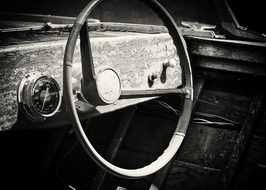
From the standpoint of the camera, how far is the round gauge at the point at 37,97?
3.80ft

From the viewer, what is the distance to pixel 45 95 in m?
1.20

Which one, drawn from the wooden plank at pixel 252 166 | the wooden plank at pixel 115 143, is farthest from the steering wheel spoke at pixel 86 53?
the wooden plank at pixel 252 166

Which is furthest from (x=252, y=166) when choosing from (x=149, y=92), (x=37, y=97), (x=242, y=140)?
(x=37, y=97)

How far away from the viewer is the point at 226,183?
1.89 metres

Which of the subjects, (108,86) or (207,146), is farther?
(207,146)

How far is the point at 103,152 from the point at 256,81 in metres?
1.17

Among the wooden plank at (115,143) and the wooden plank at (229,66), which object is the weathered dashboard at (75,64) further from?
the wooden plank at (115,143)

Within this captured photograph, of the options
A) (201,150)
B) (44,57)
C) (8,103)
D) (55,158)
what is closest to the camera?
(8,103)

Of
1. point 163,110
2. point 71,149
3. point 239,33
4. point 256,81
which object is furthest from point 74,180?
point 239,33

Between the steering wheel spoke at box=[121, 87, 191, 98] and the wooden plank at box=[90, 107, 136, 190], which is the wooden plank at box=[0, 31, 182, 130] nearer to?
the steering wheel spoke at box=[121, 87, 191, 98]

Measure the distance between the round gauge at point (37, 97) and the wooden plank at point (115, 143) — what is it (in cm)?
89

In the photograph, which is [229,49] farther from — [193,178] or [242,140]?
[193,178]

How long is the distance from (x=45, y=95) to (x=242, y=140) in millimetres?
1363

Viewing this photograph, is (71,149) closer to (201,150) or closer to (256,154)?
(201,150)
